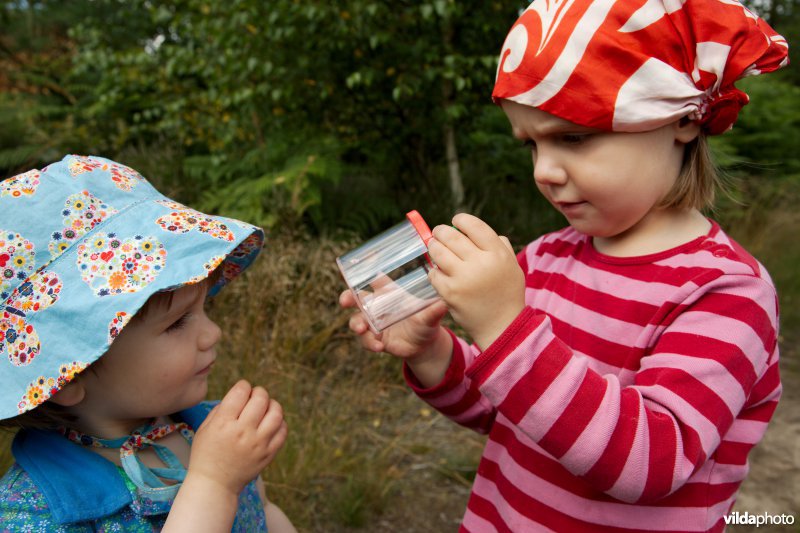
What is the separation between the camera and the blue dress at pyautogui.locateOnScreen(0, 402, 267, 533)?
1174 mm

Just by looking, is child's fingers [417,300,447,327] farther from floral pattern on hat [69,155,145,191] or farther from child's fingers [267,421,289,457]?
floral pattern on hat [69,155,145,191]

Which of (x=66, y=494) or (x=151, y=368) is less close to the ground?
(x=151, y=368)

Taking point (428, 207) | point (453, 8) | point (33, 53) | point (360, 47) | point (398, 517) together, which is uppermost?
point (453, 8)

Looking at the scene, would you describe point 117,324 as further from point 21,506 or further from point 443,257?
point 443,257

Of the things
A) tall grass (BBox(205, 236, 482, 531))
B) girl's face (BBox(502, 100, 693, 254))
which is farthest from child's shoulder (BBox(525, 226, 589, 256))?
tall grass (BBox(205, 236, 482, 531))

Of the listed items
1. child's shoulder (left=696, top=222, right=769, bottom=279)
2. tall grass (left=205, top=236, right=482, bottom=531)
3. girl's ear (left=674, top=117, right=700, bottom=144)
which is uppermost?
girl's ear (left=674, top=117, right=700, bottom=144)

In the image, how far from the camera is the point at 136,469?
1283mm

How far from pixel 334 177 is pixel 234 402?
3769 millimetres

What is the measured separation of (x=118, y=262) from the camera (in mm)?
1235

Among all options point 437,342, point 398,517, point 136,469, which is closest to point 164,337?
point 136,469

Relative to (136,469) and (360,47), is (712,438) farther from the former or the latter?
(360,47)

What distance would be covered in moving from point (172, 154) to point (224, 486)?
18.5 ft

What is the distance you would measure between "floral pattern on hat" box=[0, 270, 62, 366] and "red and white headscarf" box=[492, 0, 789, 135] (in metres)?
1.06

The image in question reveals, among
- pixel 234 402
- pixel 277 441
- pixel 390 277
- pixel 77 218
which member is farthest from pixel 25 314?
pixel 390 277
